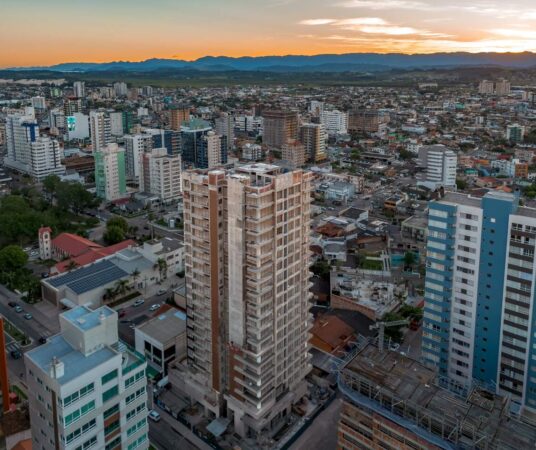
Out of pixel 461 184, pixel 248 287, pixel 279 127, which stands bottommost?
pixel 461 184

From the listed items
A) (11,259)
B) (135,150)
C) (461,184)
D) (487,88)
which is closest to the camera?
(11,259)

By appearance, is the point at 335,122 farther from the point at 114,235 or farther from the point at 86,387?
the point at 86,387

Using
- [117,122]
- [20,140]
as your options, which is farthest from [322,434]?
[117,122]

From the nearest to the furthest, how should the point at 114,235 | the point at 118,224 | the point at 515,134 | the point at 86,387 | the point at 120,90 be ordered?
1. the point at 86,387
2. the point at 114,235
3. the point at 118,224
4. the point at 515,134
5. the point at 120,90

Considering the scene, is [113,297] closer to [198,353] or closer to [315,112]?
[198,353]

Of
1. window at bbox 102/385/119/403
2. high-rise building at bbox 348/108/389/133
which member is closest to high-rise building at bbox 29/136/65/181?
window at bbox 102/385/119/403

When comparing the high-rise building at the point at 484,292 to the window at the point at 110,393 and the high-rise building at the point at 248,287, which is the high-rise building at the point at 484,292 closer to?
the high-rise building at the point at 248,287
